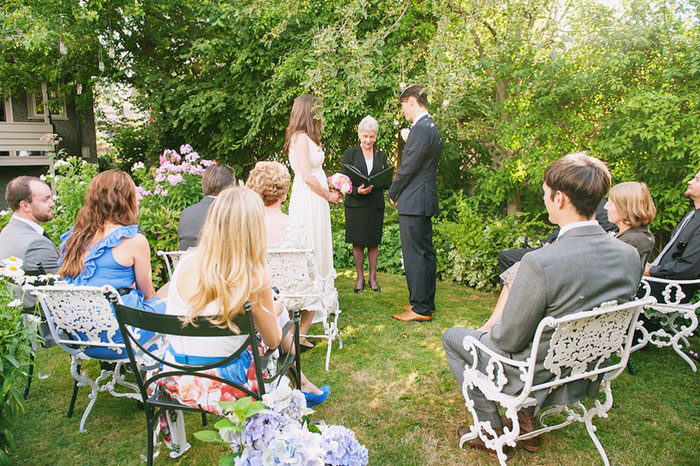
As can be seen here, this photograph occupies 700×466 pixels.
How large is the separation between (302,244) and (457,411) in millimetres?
1677

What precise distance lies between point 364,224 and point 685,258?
3.37 m

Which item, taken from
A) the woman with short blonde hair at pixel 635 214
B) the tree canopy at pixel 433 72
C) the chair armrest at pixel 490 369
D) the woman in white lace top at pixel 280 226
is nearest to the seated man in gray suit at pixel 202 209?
the woman in white lace top at pixel 280 226

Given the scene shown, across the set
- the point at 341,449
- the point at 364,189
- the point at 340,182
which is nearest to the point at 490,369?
the point at 341,449

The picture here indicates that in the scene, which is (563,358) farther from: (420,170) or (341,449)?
(420,170)

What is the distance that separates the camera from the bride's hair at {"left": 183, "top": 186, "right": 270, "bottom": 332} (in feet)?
6.47

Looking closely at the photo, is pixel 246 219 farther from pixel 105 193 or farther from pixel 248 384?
pixel 105 193

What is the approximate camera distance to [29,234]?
11.3 ft

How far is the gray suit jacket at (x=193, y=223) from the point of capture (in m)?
3.86

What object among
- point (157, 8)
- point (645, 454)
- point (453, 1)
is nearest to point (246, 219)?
point (645, 454)

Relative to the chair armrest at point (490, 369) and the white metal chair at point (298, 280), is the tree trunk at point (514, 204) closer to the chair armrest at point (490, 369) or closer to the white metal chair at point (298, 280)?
the white metal chair at point (298, 280)

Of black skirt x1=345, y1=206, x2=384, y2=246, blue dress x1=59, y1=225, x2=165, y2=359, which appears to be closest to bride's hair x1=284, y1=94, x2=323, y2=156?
black skirt x1=345, y1=206, x2=384, y2=246

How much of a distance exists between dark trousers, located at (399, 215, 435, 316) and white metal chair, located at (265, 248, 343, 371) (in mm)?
1156

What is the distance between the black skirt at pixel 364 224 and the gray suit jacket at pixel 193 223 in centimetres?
234

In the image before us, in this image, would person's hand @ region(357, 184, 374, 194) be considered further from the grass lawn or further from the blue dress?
the blue dress
